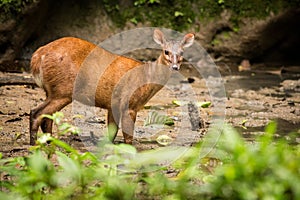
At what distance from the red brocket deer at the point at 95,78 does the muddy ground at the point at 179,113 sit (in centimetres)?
39

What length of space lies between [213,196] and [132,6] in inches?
425

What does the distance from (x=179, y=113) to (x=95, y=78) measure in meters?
2.17

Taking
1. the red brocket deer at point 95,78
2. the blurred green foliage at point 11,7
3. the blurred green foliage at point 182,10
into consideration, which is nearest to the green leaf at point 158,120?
the red brocket deer at point 95,78

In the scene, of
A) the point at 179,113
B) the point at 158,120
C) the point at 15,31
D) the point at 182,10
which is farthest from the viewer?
the point at 182,10

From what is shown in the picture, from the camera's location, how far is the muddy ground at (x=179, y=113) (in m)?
6.92

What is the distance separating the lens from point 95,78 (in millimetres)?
6855

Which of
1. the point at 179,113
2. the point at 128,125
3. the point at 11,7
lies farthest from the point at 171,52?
the point at 11,7

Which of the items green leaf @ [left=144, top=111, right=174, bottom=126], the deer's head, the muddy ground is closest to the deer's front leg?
the muddy ground

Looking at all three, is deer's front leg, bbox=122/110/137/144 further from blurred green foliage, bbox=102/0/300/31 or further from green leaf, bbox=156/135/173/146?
blurred green foliage, bbox=102/0/300/31

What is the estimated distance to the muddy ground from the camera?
6.92 meters

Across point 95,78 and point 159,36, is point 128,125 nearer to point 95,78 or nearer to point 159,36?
point 95,78

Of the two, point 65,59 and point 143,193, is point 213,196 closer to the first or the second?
point 143,193

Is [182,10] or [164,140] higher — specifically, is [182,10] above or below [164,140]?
above

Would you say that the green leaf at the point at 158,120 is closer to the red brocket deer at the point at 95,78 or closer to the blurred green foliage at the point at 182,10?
the red brocket deer at the point at 95,78
